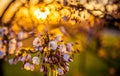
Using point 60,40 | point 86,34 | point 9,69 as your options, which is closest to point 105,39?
point 86,34

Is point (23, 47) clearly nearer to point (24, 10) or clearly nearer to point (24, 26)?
point (24, 26)

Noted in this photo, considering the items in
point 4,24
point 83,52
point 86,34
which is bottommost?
point 83,52

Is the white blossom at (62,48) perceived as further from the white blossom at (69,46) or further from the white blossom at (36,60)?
the white blossom at (36,60)

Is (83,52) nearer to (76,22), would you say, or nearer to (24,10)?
(76,22)

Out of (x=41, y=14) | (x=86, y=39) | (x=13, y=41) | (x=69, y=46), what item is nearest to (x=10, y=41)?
(x=13, y=41)

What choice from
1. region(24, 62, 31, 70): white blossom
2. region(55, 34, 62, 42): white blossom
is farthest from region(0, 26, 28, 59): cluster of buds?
region(55, 34, 62, 42): white blossom

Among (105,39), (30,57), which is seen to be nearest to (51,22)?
(30,57)

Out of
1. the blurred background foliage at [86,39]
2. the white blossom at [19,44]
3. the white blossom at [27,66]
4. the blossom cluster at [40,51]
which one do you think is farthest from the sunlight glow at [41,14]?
the white blossom at [27,66]

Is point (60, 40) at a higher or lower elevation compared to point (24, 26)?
lower

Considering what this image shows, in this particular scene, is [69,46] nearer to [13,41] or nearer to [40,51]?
[40,51]
